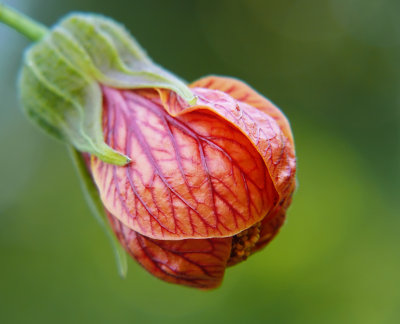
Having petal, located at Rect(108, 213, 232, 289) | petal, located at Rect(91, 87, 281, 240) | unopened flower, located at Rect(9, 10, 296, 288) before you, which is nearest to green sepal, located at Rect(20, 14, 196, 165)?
unopened flower, located at Rect(9, 10, 296, 288)

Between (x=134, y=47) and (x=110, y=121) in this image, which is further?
(x=134, y=47)

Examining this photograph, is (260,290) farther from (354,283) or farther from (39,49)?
(39,49)

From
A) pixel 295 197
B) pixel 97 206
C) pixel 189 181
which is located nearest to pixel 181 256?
pixel 189 181

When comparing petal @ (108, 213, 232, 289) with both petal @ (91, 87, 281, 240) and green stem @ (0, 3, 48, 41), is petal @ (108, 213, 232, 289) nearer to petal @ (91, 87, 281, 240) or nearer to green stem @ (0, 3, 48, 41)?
petal @ (91, 87, 281, 240)

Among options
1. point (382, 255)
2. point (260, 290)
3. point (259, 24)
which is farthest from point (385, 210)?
point (259, 24)

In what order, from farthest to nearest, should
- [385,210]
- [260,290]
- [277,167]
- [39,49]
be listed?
[385,210] < [260,290] < [39,49] < [277,167]

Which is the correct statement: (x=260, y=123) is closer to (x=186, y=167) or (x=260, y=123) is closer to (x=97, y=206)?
(x=186, y=167)

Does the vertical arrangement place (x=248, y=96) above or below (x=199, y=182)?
above
